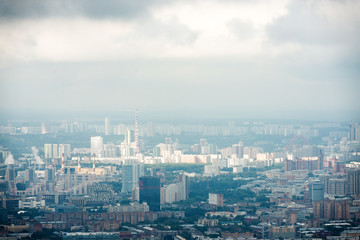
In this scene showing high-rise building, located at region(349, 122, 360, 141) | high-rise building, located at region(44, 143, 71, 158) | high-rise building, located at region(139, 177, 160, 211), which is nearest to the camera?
high-rise building, located at region(139, 177, 160, 211)

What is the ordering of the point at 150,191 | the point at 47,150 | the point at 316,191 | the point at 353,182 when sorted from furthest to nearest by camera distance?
the point at 47,150
the point at 150,191
the point at 316,191
the point at 353,182

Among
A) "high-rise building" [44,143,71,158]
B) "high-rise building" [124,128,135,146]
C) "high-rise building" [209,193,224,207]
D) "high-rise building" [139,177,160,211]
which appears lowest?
"high-rise building" [209,193,224,207]

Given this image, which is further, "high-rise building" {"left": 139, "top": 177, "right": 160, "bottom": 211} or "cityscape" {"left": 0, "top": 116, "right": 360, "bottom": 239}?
"high-rise building" {"left": 139, "top": 177, "right": 160, "bottom": 211}

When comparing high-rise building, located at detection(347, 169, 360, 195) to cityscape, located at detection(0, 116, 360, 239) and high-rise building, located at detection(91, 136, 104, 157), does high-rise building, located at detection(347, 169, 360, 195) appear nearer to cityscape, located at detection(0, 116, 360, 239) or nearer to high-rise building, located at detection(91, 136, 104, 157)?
cityscape, located at detection(0, 116, 360, 239)

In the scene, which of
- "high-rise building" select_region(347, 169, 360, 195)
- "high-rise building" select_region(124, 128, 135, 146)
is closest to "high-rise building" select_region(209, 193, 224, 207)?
"high-rise building" select_region(347, 169, 360, 195)

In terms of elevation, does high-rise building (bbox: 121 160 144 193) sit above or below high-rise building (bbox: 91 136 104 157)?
below

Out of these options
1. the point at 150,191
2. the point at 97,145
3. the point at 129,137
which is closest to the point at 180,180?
the point at 150,191

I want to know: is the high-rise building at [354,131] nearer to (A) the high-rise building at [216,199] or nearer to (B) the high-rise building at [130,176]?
(B) the high-rise building at [130,176]

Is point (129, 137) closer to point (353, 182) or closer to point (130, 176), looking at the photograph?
point (130, 176)

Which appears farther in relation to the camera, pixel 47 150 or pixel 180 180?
pixel 47 150

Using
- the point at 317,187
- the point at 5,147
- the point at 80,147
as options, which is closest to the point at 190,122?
the point at 80,147
